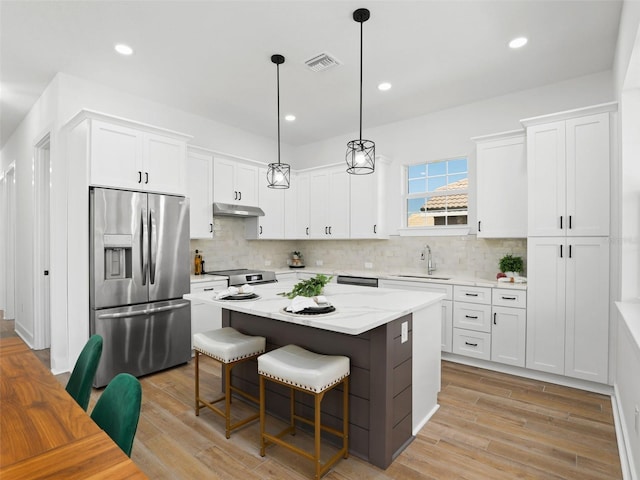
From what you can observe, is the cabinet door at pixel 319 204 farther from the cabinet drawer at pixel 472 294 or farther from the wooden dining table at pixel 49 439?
the wooden dining table at pixel 49 439

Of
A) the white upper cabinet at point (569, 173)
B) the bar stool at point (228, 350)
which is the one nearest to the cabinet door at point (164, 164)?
the bar stool at point (228, 350)

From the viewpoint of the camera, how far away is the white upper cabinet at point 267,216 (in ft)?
17.3

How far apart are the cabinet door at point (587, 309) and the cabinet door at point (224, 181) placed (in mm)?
3877

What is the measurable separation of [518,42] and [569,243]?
6.03 ft

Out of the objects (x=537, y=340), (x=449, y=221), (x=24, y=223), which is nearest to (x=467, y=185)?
(x=449, y=221)

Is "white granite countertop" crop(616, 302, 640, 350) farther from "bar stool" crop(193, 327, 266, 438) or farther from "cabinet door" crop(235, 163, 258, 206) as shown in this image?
"cabinet door" crop(235, 163, 258, 206)

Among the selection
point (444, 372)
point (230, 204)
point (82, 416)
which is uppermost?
point (230, 204)

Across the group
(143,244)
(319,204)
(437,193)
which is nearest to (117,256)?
(143,244)

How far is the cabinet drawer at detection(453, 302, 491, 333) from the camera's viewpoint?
146 inches

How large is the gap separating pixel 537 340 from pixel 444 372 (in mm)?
935

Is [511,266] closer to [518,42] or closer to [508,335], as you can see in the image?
[508,335]

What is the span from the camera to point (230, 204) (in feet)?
15.6

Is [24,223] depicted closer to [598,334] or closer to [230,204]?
[230,204]

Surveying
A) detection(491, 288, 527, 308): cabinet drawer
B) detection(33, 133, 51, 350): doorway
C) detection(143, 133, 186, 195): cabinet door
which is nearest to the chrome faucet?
detection(491, 288, 527, 308): cabinet drawer
